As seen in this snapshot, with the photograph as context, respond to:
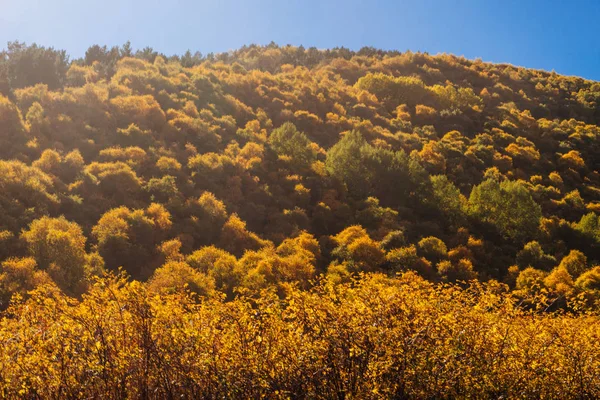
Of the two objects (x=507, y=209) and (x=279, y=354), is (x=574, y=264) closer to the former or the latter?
(x=507, y=209)

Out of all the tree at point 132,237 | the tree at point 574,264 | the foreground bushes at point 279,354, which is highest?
the tree at point 574,264

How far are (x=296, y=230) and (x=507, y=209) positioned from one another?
18610 millimetres

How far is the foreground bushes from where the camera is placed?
8338 mm

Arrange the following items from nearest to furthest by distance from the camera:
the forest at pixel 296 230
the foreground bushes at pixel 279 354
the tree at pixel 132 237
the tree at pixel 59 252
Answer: the foreground bushes at pixel 279 354 < the forest at pixel 296 230 < the tree at pixel 59 252 < the tree at pixel 132 237

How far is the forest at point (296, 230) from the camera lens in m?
8.77

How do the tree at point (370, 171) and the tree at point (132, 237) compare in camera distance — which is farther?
the tree at point (370, 171)

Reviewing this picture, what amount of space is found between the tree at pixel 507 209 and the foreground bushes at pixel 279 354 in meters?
26.7

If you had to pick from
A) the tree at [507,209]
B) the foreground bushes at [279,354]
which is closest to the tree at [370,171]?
the tree at [507,209]

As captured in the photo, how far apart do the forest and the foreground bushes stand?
5cm

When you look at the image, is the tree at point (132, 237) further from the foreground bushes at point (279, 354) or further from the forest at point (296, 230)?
the foreground bushes at point (279, 354)

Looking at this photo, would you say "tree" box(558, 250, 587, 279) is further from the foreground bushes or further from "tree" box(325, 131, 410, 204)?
the foreground bushes

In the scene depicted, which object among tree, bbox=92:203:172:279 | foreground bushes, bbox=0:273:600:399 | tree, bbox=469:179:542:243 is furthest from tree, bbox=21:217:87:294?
tree, bbox=469:179:542:243

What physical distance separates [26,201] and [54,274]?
8.67 m

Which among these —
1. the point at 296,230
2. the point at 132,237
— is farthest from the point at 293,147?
the point at 132,237
